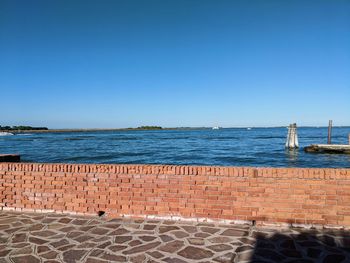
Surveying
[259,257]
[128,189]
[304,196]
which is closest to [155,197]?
[128,189]

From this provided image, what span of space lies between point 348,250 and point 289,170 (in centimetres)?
151

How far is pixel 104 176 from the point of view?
5891 mm

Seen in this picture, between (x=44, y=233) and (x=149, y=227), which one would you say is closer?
(x=44, y=233)

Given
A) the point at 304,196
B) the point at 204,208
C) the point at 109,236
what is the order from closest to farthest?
the point at 109,236 → the point at 304,196 → the point at 204,208

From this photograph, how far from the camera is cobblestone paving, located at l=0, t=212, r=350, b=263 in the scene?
158 inches

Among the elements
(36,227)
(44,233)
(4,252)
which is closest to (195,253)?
(44,233)

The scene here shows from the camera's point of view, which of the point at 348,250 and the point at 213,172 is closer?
the point at 348,250

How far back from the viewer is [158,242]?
454 centimetres

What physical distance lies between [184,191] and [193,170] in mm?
426

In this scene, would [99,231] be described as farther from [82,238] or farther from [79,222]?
[79,222]

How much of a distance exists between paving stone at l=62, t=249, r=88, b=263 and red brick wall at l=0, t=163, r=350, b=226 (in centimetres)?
158

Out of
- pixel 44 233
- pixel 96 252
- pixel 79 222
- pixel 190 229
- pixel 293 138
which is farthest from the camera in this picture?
pixel 293 138

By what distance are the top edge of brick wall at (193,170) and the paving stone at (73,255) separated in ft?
6.12

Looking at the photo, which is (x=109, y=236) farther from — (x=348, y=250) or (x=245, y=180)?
(x=348, y=250)
